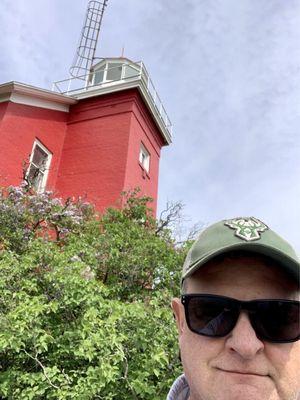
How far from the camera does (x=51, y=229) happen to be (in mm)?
8859

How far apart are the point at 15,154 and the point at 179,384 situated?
10590mm

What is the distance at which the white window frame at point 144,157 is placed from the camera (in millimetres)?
13528

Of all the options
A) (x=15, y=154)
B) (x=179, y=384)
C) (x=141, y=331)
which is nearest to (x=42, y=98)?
(x=15, y=154)

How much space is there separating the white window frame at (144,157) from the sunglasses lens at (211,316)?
1217cm

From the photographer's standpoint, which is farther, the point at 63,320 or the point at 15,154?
the point at 15,154

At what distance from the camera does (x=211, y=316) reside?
1303mm

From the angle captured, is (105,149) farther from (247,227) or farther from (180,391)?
(247,227)

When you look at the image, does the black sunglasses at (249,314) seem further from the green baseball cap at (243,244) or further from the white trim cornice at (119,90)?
the white trim cornice at (119,90)

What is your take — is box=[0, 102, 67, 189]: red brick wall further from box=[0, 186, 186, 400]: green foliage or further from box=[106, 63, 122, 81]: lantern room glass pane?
box=[0, 186, 186, 400]: green foliage

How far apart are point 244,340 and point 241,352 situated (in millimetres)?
44

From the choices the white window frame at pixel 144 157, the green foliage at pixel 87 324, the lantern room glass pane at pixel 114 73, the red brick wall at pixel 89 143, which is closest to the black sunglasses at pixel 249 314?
the green foliage at pixel 87 324

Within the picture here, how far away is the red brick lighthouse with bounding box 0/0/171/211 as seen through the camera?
11.3 m

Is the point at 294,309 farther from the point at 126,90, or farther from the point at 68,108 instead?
the point at 68,108

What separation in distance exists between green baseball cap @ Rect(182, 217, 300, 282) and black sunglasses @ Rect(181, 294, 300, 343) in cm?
13
